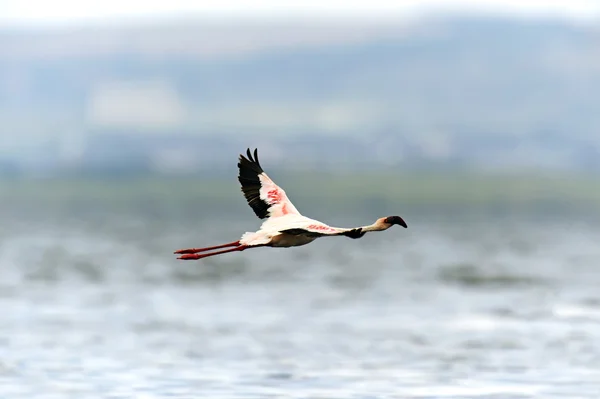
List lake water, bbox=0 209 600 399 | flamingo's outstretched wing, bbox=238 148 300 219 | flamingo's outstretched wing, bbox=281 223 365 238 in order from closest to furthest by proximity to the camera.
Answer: flamingo's outstretched wing, bbox=281 223 365 238 < flamingo's outstretched wing, bbox=238 148 300 219 < lake water, bbox=0 209 600 399

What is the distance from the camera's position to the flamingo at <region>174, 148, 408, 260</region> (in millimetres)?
21938

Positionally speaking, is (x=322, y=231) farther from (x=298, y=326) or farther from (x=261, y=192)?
(x=298, y=326)

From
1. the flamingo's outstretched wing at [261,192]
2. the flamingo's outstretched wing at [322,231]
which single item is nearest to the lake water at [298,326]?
the flamingo's outstretched wing at [261,192]

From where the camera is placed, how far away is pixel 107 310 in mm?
42125

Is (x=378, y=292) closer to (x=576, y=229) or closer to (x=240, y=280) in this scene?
(x=240, y=280)

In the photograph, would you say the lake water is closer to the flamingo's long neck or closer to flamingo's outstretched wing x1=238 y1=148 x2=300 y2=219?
flamingo's outstretched wing x1=238 y1=148 x2=300 y2=219

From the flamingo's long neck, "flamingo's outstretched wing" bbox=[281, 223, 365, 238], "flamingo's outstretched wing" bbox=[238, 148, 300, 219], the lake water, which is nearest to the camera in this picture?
"flamingo's outstretched wing" bbox=[281, 223, 365, 238]

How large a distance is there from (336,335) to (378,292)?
37.5 ft

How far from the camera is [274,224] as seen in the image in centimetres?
2338

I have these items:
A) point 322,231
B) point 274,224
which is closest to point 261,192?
point 274,224

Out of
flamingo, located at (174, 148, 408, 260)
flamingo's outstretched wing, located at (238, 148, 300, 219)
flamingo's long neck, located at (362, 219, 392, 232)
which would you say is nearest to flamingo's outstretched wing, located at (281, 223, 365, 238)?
flamingo, located at (174, 148, 408, 260)

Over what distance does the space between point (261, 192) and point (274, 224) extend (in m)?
1.11

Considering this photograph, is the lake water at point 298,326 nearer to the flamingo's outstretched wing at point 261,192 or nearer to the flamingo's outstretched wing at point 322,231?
the flamingo's outstretched wing at point 261,192

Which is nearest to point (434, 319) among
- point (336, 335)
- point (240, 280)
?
point (336, 335)
